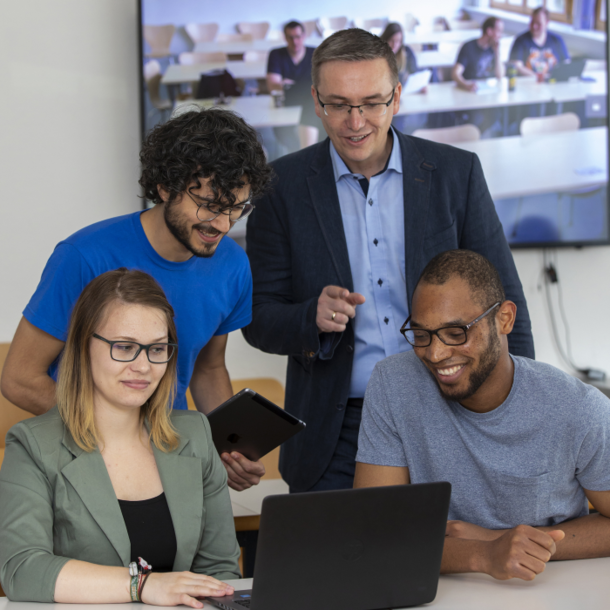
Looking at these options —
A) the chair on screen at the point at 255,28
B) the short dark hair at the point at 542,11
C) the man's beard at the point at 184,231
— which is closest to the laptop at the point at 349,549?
the man's beard at the point at 184,231

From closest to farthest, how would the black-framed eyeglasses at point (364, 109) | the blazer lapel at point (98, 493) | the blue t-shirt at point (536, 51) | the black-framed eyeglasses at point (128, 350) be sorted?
the blazer lapel at point (98, 493)
the black-framed eyeglasses at point (128, 350)
the black-framed eyeglasses at point (364, 109)
the blue t-shirt at point (536, 51)

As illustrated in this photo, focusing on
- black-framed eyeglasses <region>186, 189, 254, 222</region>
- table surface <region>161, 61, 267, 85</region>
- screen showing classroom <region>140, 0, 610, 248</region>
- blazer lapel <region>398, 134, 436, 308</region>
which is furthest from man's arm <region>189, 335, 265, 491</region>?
table surface <region>161, 61, 267, 85</region>

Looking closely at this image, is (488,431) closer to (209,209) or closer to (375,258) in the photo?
(375,258)

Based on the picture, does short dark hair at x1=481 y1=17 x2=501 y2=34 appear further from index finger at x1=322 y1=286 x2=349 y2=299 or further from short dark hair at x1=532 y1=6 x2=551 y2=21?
index finger at x1=322 y1=286 x2=349 y2=299

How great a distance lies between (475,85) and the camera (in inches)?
129

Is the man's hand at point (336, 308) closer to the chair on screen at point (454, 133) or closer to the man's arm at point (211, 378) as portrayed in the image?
the man's arm at point (211, 378)

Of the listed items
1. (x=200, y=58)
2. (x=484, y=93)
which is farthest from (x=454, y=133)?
(x=200, y=58)

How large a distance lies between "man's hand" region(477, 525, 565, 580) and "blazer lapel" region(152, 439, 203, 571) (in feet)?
1.89

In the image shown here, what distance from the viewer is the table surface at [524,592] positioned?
1197 mm

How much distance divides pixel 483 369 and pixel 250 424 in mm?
556

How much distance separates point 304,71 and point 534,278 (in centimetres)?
147

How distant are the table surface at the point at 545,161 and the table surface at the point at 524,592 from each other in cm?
224

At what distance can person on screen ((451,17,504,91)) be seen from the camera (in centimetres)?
328

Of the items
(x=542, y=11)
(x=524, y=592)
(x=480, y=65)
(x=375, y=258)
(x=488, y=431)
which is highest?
(x=542, y=11)
